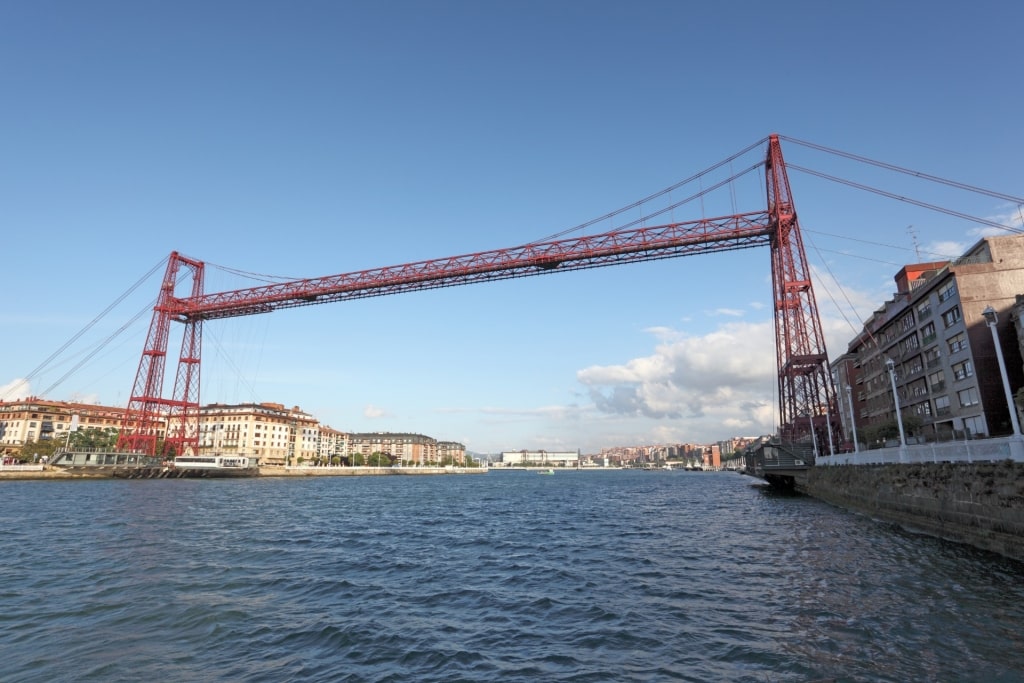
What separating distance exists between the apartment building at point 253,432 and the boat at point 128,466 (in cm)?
3611

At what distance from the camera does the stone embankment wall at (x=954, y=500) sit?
1372 cm

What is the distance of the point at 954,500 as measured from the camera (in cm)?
1672

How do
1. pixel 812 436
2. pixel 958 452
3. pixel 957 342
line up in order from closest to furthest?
1. pixel 958 452
2. pixel 957 342
3. pixel 812 436

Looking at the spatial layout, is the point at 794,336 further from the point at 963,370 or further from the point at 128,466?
the point at 128,466

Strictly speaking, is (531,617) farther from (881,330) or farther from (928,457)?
(881,330)

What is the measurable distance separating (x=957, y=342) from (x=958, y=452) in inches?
1094

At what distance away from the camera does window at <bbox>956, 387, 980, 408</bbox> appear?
3656 centimetres

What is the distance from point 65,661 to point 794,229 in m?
48.6

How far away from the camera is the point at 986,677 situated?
6410 millimetres

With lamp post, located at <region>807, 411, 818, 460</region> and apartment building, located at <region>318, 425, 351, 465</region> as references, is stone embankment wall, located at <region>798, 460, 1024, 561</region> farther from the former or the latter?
apartment building, located at <region>318, 425, 351, 465</region>

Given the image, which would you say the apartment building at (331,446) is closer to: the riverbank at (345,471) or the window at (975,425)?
the riverbank at (345,471)

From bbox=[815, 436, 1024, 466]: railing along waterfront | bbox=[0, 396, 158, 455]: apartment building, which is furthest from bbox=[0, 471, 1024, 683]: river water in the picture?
bbox=[0, 396, 158, 455]: apartment building

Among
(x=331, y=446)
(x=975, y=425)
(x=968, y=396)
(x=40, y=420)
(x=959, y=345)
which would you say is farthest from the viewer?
(x=331, y=446)

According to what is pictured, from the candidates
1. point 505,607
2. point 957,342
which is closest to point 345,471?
point 957,342
